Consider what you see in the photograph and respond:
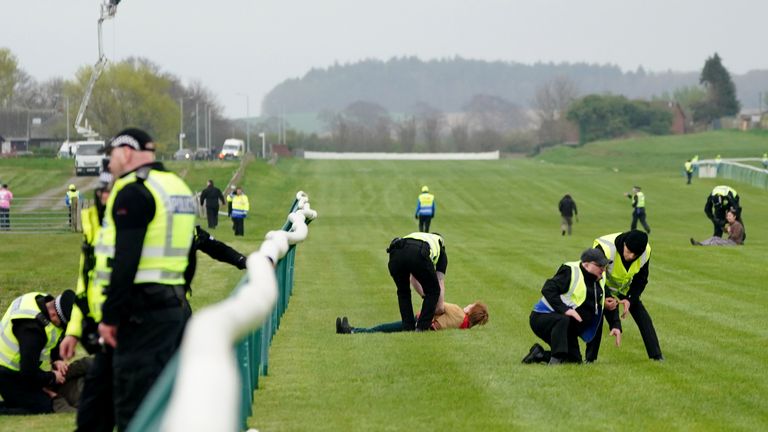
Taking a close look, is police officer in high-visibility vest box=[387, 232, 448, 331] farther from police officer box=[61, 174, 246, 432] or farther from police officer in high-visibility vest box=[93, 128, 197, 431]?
police officer in high-visibility vest box=[93, 128, 197, 431]

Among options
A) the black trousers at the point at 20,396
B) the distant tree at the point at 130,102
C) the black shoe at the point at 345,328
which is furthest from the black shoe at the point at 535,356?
the distant tree at the point at 130,102

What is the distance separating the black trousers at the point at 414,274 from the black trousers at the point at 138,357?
8.36 m

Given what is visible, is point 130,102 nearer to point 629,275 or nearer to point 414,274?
→ point 414,274

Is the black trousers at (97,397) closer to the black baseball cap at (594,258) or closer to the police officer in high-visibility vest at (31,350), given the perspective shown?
the police officer in high-visibility vest at (31,350)

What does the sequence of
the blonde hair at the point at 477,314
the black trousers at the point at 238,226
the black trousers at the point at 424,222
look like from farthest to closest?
the black trousers at the point at 424,222
the black trousers at the point at 238,226
the blonde hair at the point at 477,314

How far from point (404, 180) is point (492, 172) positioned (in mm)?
10726

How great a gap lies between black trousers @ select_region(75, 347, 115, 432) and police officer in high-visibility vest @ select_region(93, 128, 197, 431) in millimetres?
241

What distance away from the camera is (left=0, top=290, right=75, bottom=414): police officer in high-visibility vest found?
437 inches

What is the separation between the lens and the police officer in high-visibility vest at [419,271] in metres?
15.9

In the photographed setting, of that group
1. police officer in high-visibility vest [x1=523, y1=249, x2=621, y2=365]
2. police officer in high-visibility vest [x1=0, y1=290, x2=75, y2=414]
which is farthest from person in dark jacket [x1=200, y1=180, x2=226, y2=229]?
police officer in high-visibility vest [x1=0, y1=290, x2=75, y2=414]

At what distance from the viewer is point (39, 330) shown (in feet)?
36.9

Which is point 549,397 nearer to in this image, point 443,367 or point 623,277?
point 443,367

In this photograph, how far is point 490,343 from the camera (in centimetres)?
1484

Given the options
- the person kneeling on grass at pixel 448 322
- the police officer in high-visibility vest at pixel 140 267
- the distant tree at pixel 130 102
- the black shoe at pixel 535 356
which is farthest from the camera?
the distant tree at pixel 130 102
